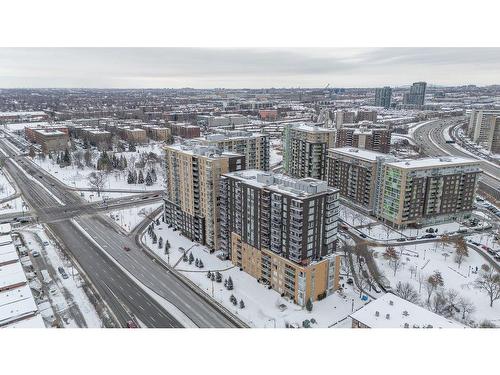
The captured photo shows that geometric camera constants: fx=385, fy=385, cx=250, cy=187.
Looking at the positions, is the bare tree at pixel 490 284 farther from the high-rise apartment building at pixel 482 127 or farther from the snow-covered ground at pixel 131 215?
the high-rise apartment building at pixel 482 127

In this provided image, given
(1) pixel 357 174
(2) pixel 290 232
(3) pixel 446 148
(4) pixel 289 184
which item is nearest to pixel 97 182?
(1) pixel 357 174

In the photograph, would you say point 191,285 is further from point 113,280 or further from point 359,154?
point 359,154

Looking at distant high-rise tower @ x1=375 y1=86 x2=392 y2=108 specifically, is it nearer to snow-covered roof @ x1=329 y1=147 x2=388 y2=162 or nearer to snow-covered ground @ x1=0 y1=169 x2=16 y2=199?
snow-covered roof @ x1=329 y1=147 x2=388 y2=162

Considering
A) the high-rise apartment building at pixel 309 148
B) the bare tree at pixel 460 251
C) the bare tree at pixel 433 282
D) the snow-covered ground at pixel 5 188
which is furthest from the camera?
the snow-covered ground at pixel 5 188

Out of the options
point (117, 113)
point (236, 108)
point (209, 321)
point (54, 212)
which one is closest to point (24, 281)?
point (209, 321)

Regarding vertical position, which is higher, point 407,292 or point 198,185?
point 198,185

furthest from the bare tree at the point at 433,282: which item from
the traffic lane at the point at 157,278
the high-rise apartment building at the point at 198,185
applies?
the high-rise apartment building at the point at 198,185

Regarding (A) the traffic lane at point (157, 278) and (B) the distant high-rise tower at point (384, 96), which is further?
(B) the distant high-rise tower at point (384, 96)
